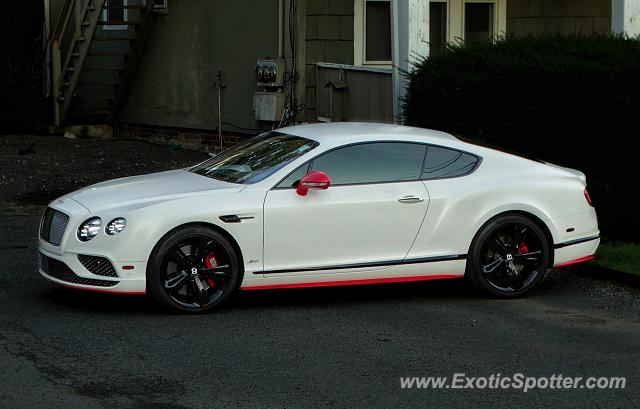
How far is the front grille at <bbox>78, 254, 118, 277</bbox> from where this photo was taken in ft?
28.8

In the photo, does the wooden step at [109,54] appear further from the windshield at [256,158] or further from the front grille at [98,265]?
the front grille at [98,265]

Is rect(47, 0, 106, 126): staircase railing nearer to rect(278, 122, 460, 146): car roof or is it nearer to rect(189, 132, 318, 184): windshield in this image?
rect(189, 132, 318, 184): windshield

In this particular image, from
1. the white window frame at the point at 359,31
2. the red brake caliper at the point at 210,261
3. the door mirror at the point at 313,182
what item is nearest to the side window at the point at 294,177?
the door mirror at the point at 313,182

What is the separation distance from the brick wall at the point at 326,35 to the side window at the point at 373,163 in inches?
350

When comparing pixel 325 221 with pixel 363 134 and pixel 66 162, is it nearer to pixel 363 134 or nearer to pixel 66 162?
pixel 363 134

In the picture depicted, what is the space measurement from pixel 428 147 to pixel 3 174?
945cm

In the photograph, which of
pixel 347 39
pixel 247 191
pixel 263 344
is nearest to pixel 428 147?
pixel 247 191

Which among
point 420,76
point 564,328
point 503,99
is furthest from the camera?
point 420,76

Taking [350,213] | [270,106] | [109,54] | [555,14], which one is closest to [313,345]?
[350,213]

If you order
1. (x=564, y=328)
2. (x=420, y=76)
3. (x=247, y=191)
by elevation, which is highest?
(x=420, y=76)

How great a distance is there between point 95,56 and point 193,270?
50.3 ft

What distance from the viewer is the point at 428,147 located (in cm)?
977

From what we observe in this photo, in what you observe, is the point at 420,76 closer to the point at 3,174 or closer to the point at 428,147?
the point at 428,147

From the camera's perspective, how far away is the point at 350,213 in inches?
365
